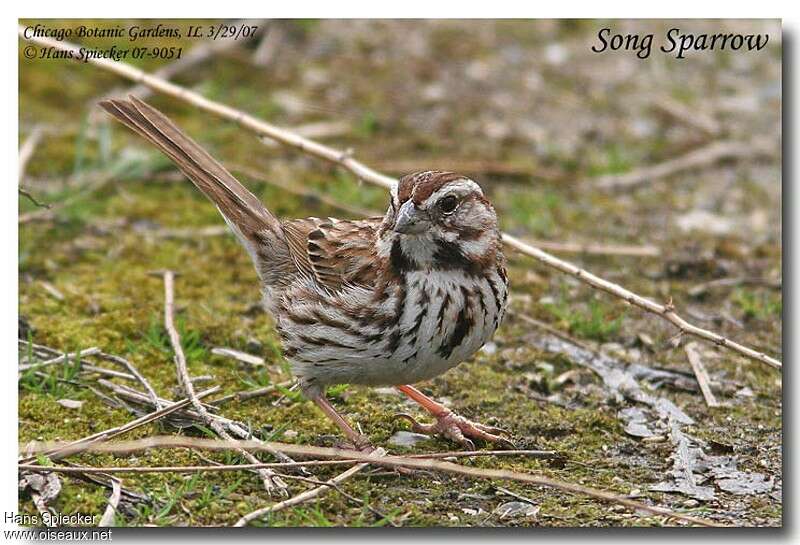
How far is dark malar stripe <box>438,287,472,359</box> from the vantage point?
4.48 m

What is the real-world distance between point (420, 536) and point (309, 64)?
5014mm

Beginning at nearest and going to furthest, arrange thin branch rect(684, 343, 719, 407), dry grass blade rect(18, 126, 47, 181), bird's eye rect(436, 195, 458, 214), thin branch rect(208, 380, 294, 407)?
bird's eye rect(436, 195, 458, 214) → thin branch rect(208, 380, 294, 407) → thin branch rect(684, 343, 719, 407) → dry grass blade rect(18, 126, 47, 181)

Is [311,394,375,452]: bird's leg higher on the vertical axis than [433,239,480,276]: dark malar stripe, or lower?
lower

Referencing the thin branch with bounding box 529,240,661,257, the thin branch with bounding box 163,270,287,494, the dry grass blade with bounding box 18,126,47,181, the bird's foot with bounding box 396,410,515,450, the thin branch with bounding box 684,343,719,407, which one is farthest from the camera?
the dry grass blade with bounding box 18,126,47,181

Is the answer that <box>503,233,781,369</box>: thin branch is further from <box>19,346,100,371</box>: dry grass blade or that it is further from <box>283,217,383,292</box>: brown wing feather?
<box>19,346,100,371</box>: dry grass blade

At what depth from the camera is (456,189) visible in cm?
454

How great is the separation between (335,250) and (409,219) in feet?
2.05

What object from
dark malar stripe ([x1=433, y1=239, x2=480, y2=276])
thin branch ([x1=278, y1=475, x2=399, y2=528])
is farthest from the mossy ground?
dark malar stripe ([x1=433, y1=239, x2=480, y2=276])

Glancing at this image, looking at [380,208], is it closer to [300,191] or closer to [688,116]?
[300,191]

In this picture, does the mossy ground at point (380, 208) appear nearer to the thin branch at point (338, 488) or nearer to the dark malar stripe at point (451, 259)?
the thin branch at point (338, 488)

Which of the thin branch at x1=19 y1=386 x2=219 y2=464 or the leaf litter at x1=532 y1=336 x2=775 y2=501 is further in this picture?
the leaf litter at x1=532 y1=336 x2=775 y2=501

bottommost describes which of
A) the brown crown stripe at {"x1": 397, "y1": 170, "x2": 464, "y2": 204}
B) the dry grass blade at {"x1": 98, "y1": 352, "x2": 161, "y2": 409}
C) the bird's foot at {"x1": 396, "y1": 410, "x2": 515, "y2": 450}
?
the dry grass blade at {"x1": 98, "y1": 352, "x2": 161, "y2": 409}

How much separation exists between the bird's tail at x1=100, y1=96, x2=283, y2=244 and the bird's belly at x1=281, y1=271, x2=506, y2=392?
91 cm
